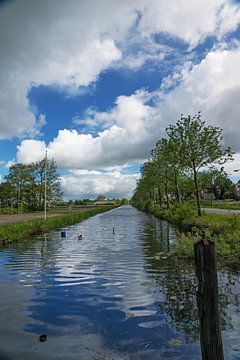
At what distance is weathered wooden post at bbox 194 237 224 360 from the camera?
4.06 meters

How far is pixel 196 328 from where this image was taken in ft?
22.6

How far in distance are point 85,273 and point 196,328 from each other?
21.7 ft

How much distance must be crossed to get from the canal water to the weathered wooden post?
180 cm

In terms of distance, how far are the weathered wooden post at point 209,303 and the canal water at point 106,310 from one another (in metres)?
1.80

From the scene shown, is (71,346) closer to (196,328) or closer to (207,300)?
(196,328)

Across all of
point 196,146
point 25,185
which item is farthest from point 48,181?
point 196,146

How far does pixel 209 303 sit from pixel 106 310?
15.3 feet

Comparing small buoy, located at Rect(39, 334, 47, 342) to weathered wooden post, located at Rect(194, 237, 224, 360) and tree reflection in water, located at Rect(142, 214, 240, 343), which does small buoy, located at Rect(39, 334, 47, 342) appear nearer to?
tree reflection in water, located at Rect(142, 214, 240, 343)

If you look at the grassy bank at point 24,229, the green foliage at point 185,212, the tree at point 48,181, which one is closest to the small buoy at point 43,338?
the grassy bank at point 24,229

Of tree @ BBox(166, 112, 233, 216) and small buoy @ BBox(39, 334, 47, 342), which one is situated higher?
tree @ BBox(166, 112, 233, 216)

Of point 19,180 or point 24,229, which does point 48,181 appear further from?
point 24,229

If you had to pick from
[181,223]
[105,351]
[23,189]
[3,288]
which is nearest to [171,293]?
[105,351]

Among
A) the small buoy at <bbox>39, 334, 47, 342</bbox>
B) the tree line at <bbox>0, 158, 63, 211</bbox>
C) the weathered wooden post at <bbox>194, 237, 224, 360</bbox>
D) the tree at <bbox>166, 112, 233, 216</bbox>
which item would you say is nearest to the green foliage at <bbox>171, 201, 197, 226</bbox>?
the tree at <bbox>166, 112, 233, 216</bbox>

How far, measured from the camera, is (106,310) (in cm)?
822
